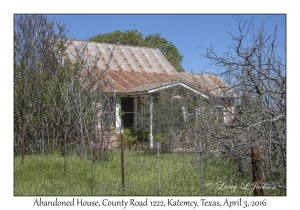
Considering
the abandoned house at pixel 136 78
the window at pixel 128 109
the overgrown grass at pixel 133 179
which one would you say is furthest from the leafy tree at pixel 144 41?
the overgrown grass at pixel 133 179

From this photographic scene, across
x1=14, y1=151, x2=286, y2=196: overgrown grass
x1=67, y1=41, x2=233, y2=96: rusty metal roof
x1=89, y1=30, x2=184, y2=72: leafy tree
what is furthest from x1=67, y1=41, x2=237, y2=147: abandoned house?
x1=89, y1=30, x2=184, y2=72: leafy tree

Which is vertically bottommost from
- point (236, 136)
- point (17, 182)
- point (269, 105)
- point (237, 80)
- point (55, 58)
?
point (17, 182)

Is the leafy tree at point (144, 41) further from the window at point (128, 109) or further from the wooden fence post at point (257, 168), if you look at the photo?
the wooden fence post at point (257, 168)

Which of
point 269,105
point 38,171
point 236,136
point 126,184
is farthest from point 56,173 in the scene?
point 269,105

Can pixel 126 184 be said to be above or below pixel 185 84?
below

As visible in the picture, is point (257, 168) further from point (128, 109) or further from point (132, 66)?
point (132, 66)

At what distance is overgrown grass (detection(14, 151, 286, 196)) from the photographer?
6457 millimetres

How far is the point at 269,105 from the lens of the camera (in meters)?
6.65

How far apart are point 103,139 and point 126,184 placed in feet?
10.2

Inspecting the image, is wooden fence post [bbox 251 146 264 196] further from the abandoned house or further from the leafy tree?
the leafy tree

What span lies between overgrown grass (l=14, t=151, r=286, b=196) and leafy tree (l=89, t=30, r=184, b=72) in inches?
1076
